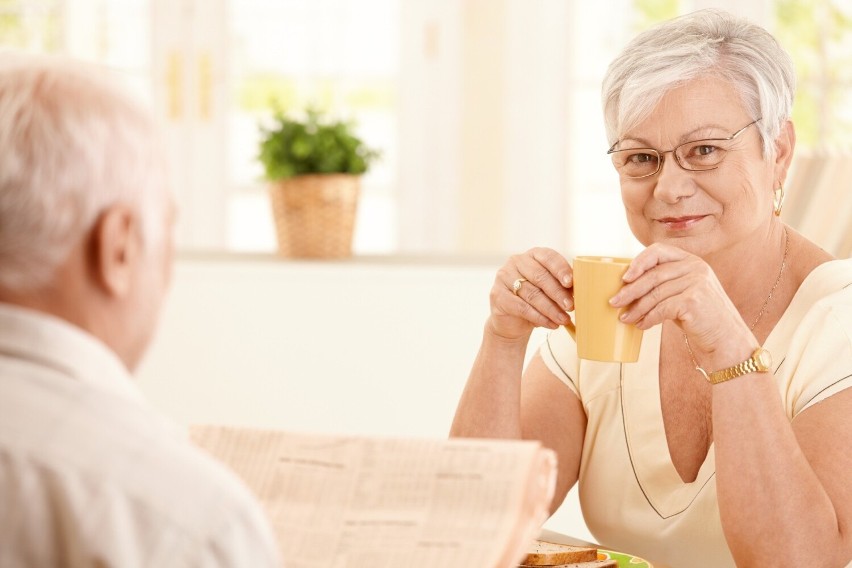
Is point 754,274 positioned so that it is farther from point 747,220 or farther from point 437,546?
point 437,546

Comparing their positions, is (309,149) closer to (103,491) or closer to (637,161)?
(637,161)

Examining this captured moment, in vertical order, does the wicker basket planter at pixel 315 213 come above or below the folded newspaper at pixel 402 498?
below

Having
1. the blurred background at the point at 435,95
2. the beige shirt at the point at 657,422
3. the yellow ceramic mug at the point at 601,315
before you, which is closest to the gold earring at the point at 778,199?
the beige shirt at the point at 657,422

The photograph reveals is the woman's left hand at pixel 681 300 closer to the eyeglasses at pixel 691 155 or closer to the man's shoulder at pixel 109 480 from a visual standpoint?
the eyeglasses at pixel 691 155

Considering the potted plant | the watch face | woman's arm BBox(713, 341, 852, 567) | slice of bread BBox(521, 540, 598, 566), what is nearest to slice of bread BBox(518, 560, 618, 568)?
slice of bread BBox(521, 540, 598, 566)

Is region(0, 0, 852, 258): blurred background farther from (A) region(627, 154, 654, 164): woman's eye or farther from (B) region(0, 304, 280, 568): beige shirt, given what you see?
(B) region(0, 304, 280, 568): beige shirt

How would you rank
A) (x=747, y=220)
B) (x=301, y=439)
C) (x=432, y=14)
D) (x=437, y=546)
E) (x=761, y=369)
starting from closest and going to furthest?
(x=437, y=546) → (x=301, y=439) → (x=761, y=369) → (x=747, y=220) → (x=432, y=14)

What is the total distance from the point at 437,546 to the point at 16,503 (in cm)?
33

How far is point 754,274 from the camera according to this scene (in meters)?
1.57

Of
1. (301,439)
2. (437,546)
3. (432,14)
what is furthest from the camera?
(432,14)

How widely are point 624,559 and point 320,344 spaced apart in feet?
7.67

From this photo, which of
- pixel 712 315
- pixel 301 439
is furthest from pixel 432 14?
pixel 301 439

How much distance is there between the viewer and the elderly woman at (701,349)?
1.24 m

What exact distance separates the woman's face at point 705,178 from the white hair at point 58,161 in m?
0.96
